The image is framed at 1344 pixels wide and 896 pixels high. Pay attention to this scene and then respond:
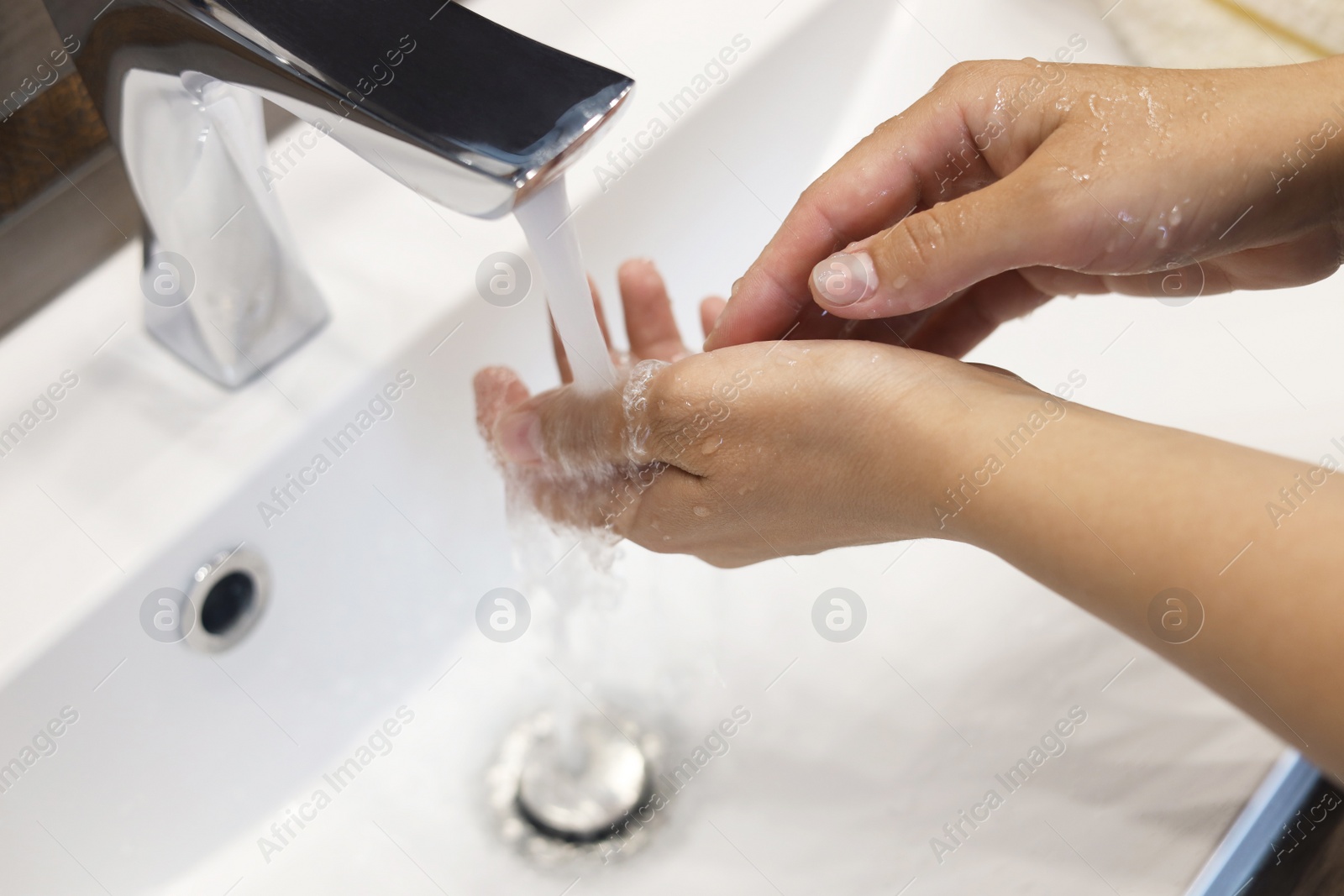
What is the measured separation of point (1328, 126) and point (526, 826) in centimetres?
47

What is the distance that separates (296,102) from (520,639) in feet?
1.10

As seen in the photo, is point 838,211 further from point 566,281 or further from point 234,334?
point 234,334

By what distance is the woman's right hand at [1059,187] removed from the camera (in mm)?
395

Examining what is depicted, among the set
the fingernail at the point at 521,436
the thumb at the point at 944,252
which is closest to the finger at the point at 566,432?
the fingernail at the point at 521,436

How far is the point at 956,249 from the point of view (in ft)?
1.29

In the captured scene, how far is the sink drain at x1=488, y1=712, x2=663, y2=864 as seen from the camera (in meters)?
0.53

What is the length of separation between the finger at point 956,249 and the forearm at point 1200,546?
7cm

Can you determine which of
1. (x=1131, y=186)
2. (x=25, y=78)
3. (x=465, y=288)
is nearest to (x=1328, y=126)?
(x=1131, y=186)

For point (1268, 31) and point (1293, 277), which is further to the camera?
point (1268, 31)

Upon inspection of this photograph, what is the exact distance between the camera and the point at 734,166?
63 centimetres

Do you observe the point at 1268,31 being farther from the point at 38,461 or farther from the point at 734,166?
the point at 38,461

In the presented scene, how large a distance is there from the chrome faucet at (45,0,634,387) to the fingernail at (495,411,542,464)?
13 cm

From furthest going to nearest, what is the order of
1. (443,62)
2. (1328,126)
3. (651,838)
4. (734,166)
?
(734,166)
(651,838)
(1328,126)
(443,62)

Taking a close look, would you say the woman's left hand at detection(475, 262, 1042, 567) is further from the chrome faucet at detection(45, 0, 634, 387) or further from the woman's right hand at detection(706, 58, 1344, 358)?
the chrome faucet at detection(45, 0, 634, 387)
